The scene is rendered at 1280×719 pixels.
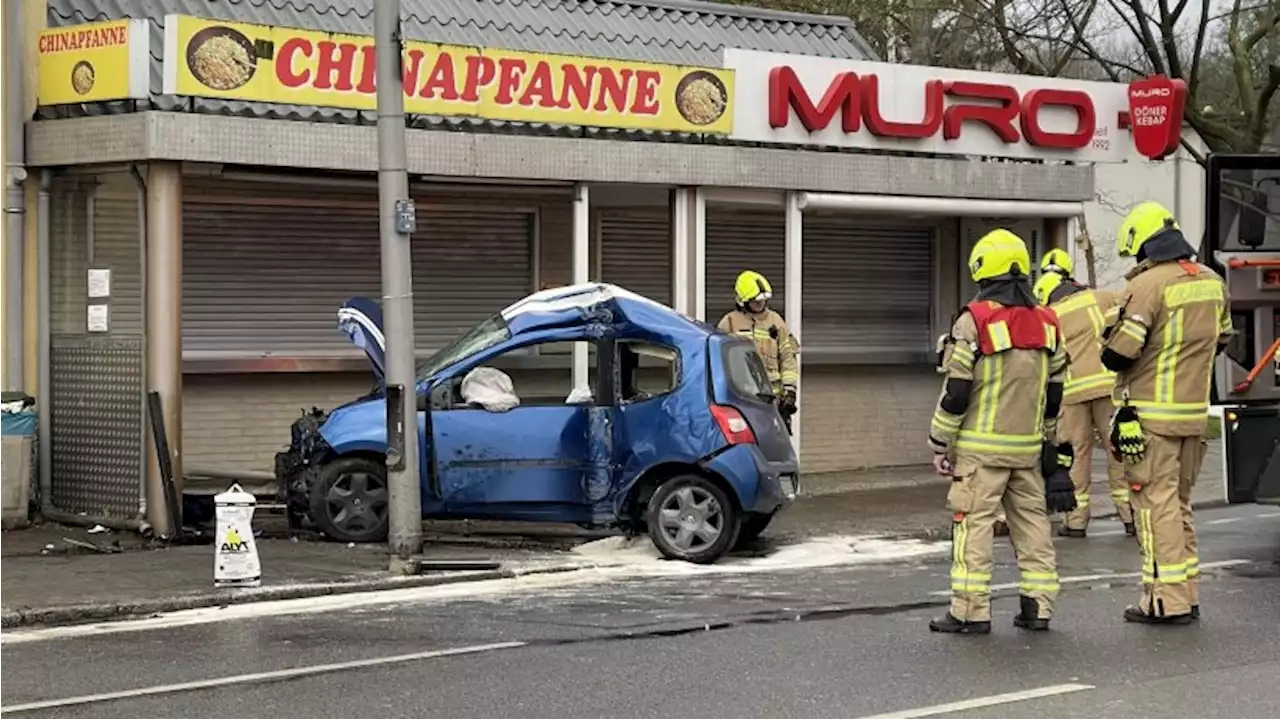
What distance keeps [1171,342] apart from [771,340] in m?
5.62

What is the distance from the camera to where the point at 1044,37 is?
28297 millimetres

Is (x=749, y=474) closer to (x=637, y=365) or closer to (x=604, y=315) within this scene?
(x=637, y=365)

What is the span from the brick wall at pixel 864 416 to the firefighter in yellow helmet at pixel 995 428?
8.80m

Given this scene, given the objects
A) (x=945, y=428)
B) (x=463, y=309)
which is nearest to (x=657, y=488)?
(x=945, y=428)

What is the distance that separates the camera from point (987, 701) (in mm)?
6859

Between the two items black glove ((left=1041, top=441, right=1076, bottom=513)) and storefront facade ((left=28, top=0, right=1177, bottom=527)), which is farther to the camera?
storefront facade ((left=28, top=0, right=1177, bottom=527))

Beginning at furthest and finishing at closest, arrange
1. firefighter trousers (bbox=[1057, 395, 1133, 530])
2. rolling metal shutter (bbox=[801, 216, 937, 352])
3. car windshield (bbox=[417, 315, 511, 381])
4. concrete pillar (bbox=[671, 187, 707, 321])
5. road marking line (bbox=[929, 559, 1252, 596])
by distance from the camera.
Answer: rolling metal shutter (bbox=[801, 216, 937, 352])
concrete pillar (bbox=[671, 187, 707, 321])
firefighter trousers (bbox=[1057, 395, 1133, 530])
car windshield (bbox=[417, 315, 511, 381])
road marking line (bbox=[929, 559, 1252, 596])

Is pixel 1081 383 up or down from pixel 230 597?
up

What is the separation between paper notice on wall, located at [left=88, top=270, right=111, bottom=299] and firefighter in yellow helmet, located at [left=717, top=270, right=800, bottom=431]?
480cm

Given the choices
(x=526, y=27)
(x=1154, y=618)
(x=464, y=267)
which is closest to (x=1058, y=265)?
(x=1154, y=618)

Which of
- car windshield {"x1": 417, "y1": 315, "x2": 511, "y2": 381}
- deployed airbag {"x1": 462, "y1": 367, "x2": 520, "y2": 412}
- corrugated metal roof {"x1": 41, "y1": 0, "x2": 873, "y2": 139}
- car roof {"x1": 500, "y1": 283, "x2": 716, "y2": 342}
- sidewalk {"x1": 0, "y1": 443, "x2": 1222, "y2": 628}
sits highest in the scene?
corrugated metal roof {"x1": 41, "y1": 0, "x2": 873, "y2": 139}

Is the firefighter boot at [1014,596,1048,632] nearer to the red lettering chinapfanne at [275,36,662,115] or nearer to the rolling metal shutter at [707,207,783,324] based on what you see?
the red lettering chinapfanne at [275,36,662,115]

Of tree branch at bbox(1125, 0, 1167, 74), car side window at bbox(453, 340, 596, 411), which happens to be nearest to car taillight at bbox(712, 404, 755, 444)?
car side window at bbox(453, 340, 596, 411)

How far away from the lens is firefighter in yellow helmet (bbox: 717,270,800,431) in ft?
45.9
